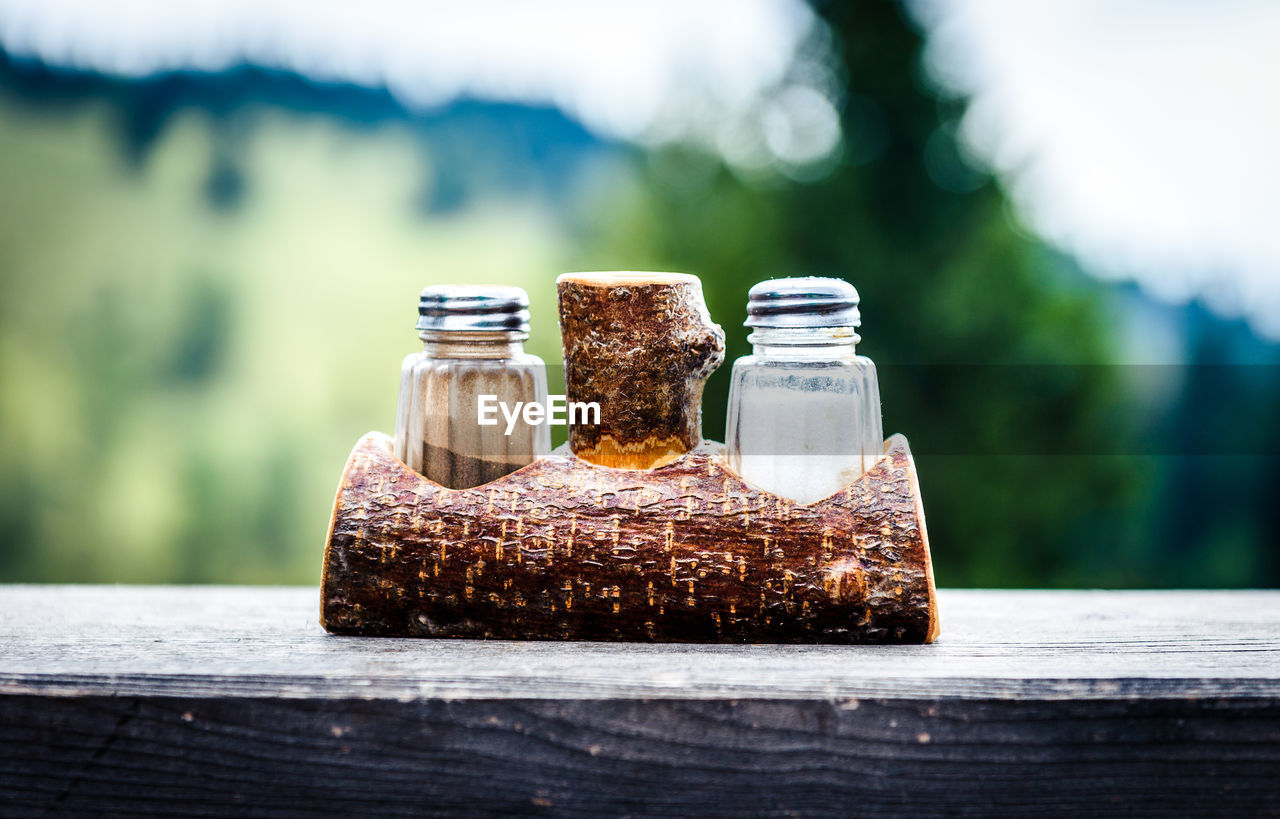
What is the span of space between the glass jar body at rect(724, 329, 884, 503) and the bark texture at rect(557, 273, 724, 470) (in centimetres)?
5

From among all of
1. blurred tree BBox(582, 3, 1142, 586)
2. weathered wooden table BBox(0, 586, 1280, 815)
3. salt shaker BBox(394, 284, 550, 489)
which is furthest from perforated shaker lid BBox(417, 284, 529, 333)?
blurred tree BBox(582, 3, 1142, 586)

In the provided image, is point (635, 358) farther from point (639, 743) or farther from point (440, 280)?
point (440, 280)

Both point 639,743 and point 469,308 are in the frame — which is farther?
point 469,308

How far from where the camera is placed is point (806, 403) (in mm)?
686

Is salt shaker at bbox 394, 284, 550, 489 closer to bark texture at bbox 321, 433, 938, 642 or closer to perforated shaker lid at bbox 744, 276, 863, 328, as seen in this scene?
bark texture at bbox 321, 433, 938, 642

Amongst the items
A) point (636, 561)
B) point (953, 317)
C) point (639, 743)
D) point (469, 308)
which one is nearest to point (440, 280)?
point (953, 317)

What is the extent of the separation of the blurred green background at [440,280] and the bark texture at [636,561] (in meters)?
2.25

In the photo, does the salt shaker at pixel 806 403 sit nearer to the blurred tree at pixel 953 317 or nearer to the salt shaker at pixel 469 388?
the salt shaker at pixel 469 388

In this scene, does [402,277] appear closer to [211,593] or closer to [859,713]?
[211,593]

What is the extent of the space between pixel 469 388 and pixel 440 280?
418cm

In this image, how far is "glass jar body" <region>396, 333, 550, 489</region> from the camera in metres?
0.71

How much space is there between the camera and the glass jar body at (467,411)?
2.34 ft

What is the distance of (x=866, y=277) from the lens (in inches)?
116

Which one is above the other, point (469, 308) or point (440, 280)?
point (440, 280)
